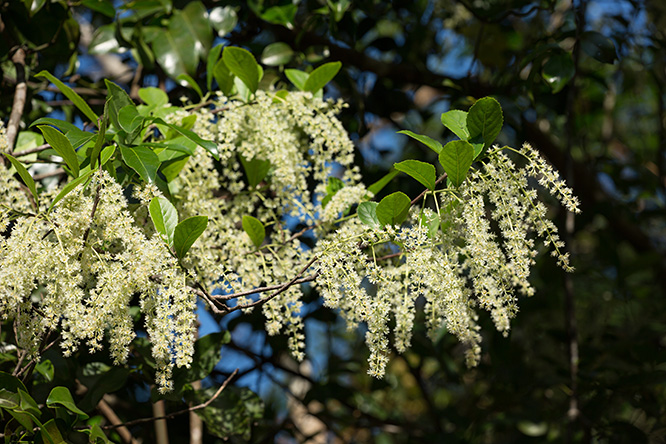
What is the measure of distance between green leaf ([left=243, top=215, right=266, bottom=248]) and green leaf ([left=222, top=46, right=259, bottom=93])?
1.13 ft

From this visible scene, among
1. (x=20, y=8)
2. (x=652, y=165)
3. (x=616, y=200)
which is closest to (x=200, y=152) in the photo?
(x=20, y=8)

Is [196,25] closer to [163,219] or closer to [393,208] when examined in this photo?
[163,219]

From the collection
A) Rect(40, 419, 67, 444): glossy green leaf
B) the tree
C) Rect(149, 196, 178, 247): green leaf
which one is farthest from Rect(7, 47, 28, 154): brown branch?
Rect(40, 419, 67, 444): glossy green leaf

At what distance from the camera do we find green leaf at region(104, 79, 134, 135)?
3.66 feet

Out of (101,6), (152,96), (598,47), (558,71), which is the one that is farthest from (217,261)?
(598,47)

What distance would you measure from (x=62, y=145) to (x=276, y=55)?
956 mm

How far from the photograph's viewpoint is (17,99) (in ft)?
4.73

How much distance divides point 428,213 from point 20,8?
1.33m

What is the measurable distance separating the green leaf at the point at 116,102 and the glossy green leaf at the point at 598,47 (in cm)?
135

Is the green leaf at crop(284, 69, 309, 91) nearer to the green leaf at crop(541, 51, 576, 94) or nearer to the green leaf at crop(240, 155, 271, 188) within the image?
the green leaf at crop(240, 155, 271, 188)

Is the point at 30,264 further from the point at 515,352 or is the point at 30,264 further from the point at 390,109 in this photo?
the point at 515,352

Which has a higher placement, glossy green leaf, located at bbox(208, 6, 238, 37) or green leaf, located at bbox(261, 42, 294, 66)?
glossy green leaf, located at bbox(208, 6, 238, 37)

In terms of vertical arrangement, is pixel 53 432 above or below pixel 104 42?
below

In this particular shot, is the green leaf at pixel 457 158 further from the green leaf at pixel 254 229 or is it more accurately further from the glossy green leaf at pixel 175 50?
the glossy green leaf at pixel 175 50
